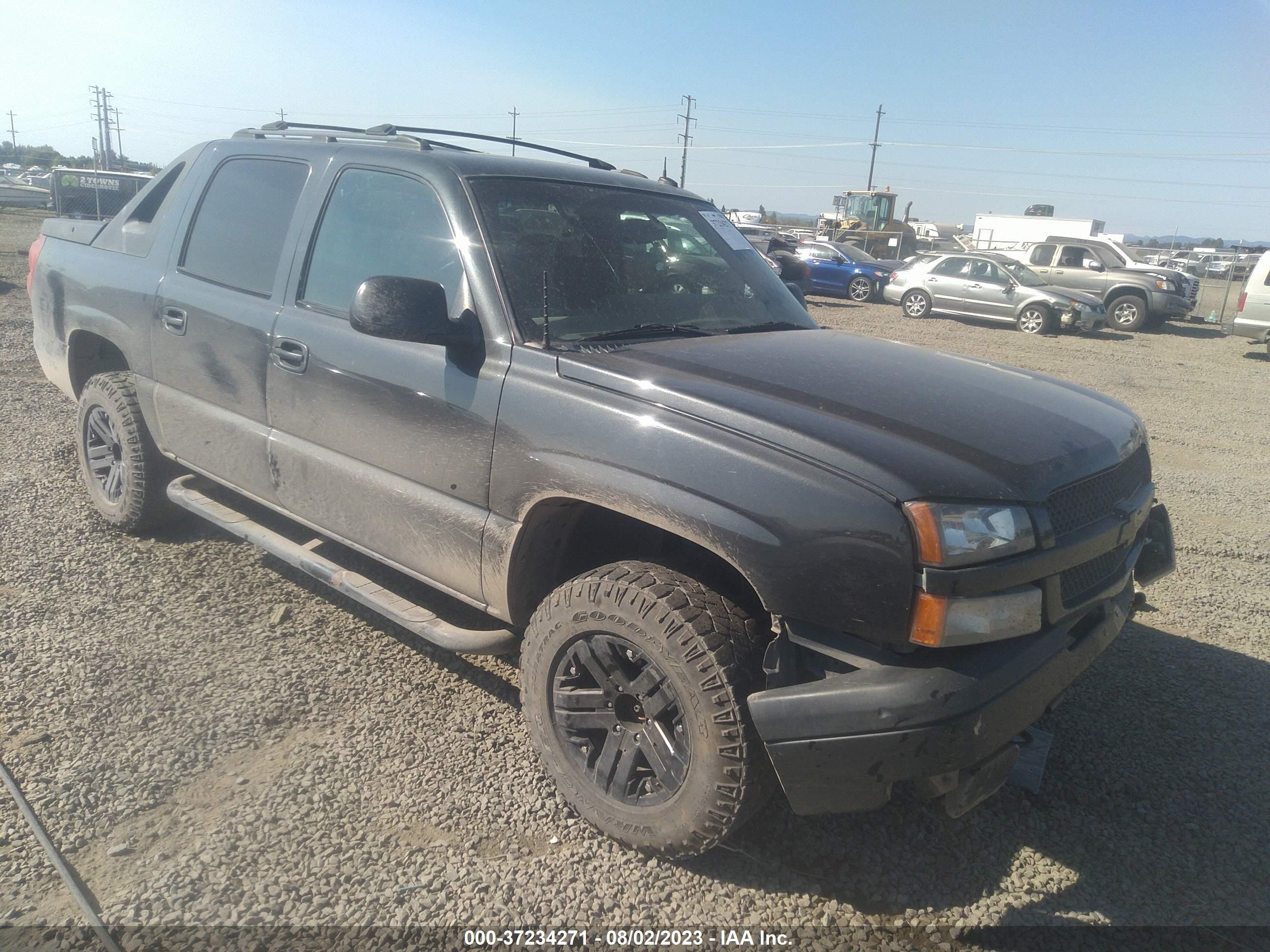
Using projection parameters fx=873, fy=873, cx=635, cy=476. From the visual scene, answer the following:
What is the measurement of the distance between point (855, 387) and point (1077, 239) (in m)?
21.1

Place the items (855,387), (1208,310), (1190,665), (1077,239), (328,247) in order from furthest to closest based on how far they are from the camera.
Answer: (1208,310), (1077,239), (1190,665), (328,247), (855,387)

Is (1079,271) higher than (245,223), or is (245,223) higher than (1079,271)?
(245,223)

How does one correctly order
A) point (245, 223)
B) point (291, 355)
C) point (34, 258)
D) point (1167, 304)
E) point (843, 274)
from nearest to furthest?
point (291, 355), point (245, 223), point (34, 258), point (1167, 304), point (843, 274)

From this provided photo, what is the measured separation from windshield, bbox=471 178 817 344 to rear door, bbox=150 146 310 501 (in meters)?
1.08

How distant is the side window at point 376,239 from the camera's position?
9.87ft

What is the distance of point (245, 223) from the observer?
3.71 meters

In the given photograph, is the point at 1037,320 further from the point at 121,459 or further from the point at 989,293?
the point at 121,459

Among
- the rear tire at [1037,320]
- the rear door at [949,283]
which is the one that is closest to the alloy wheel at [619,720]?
the rear tire at [1037,320]

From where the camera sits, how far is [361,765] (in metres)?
2.87

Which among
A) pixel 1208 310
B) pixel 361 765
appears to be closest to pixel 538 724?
pixel 361 765

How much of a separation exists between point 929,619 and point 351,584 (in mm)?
2107

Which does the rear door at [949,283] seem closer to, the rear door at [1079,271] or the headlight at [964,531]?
the rear door at [1079,271]

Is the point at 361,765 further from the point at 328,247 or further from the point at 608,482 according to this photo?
the point at 328,247

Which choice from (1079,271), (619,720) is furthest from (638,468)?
(1079,271)
